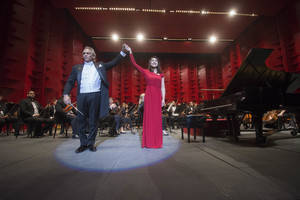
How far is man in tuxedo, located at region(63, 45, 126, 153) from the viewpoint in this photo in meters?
2.04

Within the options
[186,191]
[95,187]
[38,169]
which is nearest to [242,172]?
[186,191]

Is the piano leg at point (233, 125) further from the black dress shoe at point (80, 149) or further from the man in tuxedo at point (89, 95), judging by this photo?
the black dress shoe at point (80, 149)

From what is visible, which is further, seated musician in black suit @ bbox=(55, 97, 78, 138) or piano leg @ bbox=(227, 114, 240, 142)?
seated musician in black suit @ bbox=(55, 97, 78, 138)

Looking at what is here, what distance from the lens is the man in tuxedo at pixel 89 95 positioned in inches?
80.1

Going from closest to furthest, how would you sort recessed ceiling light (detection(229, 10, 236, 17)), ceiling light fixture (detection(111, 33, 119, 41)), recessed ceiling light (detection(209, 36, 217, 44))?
recessed ceiling light (detection(229, 10, 236, 17)) < ceiling light fixture (detection(111, 33, 119, 41)) < recessed ceiling light (detection(209, 36, 217, 44))

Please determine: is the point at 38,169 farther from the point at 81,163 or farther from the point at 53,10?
the point at 53,10

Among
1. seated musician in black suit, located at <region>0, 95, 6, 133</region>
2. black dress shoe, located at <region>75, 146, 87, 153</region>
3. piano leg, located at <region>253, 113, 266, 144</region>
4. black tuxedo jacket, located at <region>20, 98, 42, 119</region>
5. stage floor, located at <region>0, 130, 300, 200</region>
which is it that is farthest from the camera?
seated musician in black suit, located at <region>0, 95, 6, 133</region>

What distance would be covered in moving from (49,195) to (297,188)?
1659 mm

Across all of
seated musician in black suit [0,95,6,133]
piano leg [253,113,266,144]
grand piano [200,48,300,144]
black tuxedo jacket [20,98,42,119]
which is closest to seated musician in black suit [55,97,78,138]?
black tuxedo jacket [20,98,42,119]

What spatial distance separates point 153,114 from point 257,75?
199 cm

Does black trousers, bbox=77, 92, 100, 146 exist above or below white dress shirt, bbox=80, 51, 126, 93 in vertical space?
below

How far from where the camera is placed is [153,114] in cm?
225

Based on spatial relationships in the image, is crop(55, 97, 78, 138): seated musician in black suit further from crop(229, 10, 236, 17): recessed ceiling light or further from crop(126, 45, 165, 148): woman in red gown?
crop(229, 10, 236, 17): recessed ceiling light

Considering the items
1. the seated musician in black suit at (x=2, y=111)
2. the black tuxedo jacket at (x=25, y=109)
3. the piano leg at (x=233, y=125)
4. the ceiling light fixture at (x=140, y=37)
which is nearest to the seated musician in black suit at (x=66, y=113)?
the black tuxedo jacket at (x=25, y=109)
